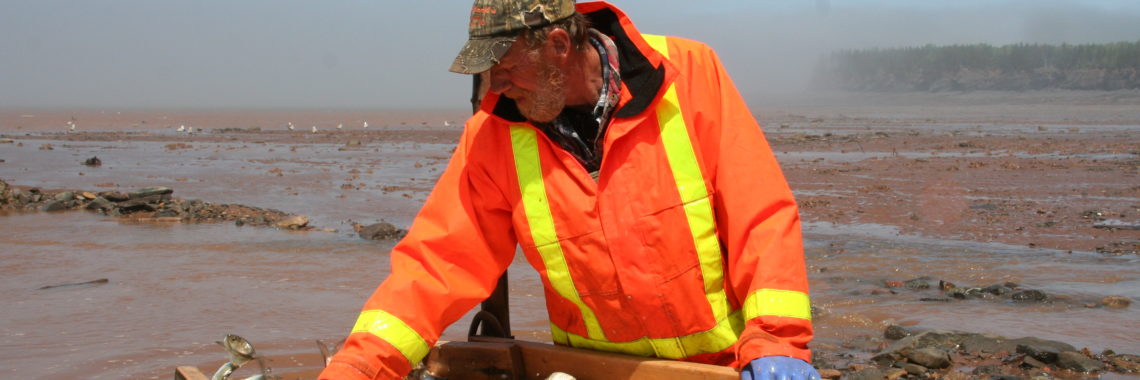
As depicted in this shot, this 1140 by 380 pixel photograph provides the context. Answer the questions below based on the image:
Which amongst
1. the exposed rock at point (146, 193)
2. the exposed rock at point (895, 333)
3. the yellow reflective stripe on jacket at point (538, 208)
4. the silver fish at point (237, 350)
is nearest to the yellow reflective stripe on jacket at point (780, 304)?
the yellow reflective stripe on jacket at point (538, 208)

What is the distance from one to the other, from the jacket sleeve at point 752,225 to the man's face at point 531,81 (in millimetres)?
333

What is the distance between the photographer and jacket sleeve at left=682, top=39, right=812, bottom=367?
2340 mm

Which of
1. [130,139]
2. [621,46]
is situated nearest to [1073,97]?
[130,139]

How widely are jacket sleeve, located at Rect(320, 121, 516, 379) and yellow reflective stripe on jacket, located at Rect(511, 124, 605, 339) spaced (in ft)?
0.42

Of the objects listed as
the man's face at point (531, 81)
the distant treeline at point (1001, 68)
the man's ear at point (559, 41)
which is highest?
the man's ear at point (559, 41)

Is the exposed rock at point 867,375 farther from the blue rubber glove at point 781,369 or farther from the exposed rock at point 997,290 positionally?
the blue rubber glove at point 781,369

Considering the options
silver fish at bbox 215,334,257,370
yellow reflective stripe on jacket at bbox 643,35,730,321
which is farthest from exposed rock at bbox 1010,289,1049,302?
silver fish at bbox 215,334,257,370

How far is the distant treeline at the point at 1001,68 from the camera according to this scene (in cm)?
6097

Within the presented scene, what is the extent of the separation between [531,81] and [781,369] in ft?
3.00

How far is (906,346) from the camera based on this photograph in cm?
516

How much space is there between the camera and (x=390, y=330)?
103 inches

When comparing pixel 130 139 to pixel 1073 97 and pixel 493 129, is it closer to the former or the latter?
pixel 493 129

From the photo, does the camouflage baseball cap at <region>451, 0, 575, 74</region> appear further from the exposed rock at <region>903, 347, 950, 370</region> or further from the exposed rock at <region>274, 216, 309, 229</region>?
the exposed rock at <region>274, 216, 309, 229</region>

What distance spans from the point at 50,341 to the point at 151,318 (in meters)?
0.67
